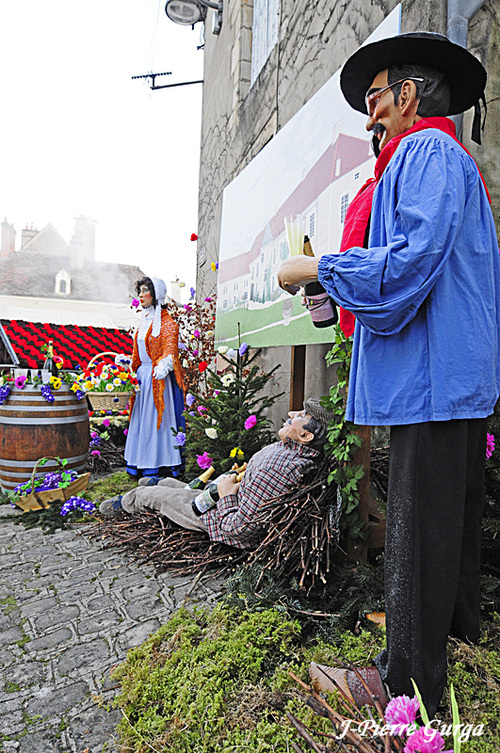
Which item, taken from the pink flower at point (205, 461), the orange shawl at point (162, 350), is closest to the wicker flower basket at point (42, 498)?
the orange shawl at point (162, 350)

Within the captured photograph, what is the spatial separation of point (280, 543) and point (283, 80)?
14.8 ft

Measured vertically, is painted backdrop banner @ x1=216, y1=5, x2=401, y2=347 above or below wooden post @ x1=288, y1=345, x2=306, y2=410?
above

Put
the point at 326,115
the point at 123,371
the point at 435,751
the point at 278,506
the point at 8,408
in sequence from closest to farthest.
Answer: the point at 435,751
the point at 278,506
the point at 326,115
the point at 8,408
the point at 123,371

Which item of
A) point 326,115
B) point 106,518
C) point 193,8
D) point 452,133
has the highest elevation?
point 193,8

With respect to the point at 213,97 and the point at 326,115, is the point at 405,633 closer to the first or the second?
the point at 326,115

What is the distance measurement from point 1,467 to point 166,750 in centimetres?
348

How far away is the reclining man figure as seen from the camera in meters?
2.62

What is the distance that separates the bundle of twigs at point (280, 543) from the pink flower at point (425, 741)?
124 centimetres

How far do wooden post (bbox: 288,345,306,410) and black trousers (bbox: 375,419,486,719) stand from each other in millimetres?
1904

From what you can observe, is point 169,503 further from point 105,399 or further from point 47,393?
point 105,399

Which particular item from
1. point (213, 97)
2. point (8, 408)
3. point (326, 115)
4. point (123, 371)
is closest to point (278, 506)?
point (326, 115)

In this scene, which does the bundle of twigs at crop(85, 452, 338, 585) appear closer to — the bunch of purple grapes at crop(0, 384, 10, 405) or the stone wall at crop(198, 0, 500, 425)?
the stone wall at crop(198, 0, 500, 425)

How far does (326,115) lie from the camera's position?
3.20 meters

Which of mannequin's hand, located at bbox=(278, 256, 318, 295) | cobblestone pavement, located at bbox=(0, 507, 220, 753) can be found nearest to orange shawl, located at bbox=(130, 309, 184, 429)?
cobblestone pavement, located at bbox=(0, 507, 220, 753)
